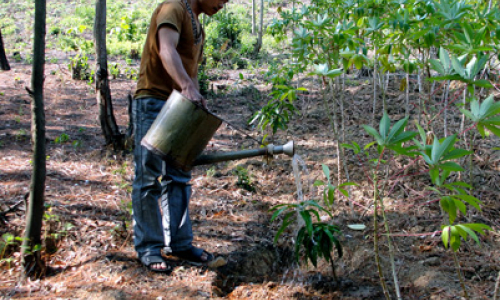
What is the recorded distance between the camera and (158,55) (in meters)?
2.27

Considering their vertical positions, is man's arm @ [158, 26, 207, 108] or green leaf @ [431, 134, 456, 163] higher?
man's arm @ [158, 26, 207, 108]

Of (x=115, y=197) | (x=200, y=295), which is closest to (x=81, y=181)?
(x=115, y=197)

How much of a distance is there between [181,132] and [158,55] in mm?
499

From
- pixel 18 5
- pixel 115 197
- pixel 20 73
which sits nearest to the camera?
pixel 115 197

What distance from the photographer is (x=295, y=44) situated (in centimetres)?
277

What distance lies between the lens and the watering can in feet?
6.66

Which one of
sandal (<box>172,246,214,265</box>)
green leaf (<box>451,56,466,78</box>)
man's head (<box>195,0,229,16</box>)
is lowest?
sandal (<box>172,246,214,265</box>)

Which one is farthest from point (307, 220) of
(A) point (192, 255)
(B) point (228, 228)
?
(B) point (228, 228)

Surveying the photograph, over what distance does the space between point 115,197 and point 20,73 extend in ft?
13.5

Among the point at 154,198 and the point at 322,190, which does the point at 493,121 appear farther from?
the point at 322,190

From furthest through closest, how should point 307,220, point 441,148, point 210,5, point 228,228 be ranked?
point 228,228
point 210,5
point 307,220
point 441,148

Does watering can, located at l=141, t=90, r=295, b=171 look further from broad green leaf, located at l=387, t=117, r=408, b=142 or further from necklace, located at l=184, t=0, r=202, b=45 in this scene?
broad green leaf, located at l=387, t=117, r=408, b=142

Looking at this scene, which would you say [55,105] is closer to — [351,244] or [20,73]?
[20,73]

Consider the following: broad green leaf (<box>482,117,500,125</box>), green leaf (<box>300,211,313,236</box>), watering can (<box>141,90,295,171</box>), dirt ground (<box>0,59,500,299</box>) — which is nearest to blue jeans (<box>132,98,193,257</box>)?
dirt ground (<box>0,59,500,299</box>)
